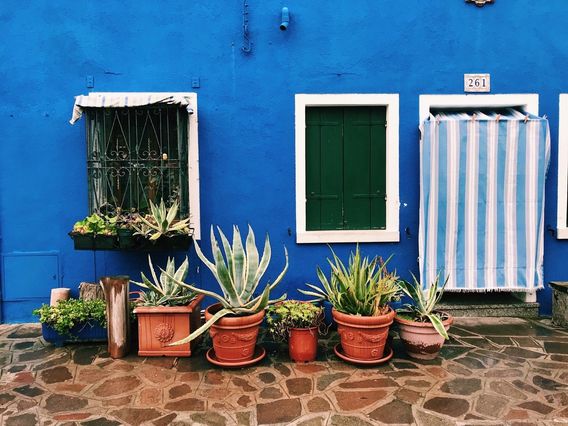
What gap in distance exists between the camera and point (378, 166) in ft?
18.7

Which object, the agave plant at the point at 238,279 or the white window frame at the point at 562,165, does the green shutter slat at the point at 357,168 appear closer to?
the agave plant at the point at 238,279

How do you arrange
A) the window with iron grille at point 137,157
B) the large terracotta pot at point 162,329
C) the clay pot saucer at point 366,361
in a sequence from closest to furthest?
the clay pot saucer at point 366,361 → the large terracotta pot at point 162,329 → the window with iron grille at point 137,157

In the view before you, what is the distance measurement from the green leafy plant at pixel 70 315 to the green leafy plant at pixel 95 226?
0.75 meters

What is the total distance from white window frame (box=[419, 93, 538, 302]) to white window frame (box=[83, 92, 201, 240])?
269 cm

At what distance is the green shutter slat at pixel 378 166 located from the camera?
5648mm

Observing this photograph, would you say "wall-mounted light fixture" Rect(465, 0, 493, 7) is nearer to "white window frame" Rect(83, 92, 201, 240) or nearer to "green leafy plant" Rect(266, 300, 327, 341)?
"white window frame" Rect(83, 92, 201, 240)

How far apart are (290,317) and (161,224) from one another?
1657 millimetres

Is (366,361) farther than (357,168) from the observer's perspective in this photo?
No

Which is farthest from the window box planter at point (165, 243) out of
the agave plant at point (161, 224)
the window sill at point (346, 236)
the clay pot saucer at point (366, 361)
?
the clay pot saucer at point (366, 361)

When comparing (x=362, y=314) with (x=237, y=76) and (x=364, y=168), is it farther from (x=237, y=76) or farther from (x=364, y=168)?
(x=237, y=76)

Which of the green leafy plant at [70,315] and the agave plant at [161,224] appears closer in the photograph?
the green leafy plant at [70,315]

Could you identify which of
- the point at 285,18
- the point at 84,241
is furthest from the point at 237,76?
the point at 84,241

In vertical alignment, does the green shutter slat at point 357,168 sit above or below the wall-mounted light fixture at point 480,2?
below

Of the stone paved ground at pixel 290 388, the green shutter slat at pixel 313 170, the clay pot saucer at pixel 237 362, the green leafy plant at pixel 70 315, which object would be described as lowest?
the stone paved ground at pixel 290 388
